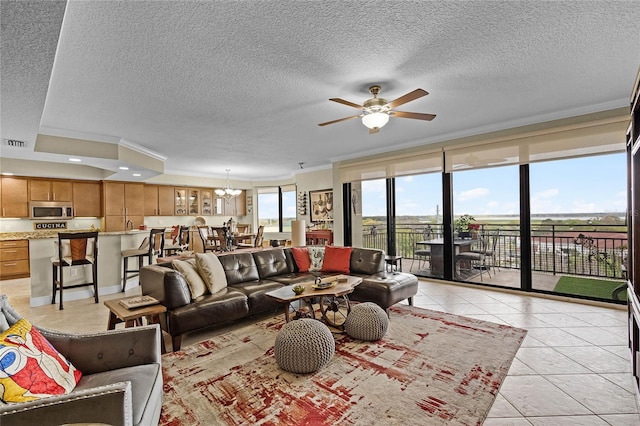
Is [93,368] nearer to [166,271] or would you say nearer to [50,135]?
[166,271]

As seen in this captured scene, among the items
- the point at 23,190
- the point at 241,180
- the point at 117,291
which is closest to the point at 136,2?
the point at 117,291

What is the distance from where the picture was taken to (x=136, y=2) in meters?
1.91

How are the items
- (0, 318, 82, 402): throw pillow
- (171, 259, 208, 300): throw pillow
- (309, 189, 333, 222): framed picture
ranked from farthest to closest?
(309, 189, 333, 222): framed picture, (171, 259, 208, 300): throw pillow, (0, 318, 82, 402): throw pillow

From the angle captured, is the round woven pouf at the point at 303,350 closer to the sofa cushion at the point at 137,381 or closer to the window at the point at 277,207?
the sofa cushion at the point at 137,381

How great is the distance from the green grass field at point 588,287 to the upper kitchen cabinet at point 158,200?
912 cm

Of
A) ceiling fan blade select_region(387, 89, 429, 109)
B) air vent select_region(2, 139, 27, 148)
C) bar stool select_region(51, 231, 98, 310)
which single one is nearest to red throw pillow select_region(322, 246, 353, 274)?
ceiling fan blade select_region(387, 89, 429, 109)

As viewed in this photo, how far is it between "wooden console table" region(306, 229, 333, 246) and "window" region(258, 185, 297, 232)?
158 cm

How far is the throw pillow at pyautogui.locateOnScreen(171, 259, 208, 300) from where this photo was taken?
11.1 feet

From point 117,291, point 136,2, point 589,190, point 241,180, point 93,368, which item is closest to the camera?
point 93,368

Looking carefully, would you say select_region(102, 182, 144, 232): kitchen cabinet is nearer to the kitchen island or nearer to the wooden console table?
the kitchen island

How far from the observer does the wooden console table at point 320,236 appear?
8.03 m

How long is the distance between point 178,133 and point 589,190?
6.35 m

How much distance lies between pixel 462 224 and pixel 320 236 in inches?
143

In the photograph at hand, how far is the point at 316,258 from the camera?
4941mm
